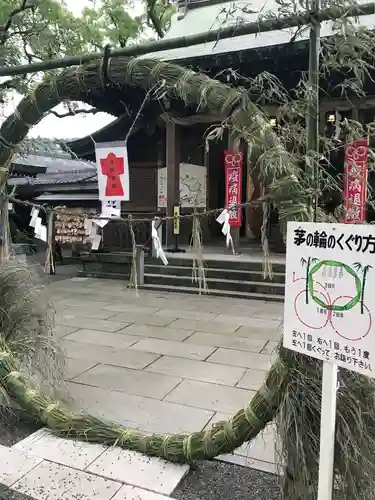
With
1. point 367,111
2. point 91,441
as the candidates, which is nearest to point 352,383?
point 91,441

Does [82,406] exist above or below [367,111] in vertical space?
below

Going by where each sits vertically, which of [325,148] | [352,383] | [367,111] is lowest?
[352,383]

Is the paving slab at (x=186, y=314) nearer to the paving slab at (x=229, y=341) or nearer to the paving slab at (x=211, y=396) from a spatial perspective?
the paving slab at (x=229, y=341)

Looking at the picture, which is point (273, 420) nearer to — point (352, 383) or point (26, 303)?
point (352, 383)

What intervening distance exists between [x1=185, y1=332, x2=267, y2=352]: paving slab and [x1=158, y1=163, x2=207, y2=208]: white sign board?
5790mm

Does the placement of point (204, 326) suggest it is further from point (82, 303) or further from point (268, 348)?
point (82, 303)

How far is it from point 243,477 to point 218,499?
0.30 metres

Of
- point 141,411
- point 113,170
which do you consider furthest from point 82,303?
point 141,411

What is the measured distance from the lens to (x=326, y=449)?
195 centimetres

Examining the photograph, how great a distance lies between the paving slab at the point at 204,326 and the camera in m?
6.32

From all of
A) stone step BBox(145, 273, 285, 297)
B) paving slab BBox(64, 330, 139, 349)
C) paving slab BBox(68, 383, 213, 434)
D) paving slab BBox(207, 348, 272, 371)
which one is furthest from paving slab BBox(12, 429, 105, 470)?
stone step BBox(145, 273, 285, 297)

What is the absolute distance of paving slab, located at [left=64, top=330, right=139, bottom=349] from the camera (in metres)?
5.68

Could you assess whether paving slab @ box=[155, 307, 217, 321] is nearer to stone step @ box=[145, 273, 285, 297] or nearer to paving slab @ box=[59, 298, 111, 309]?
paving slab @ box=[59, 298, 111, 309]

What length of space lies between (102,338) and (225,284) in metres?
3.67
